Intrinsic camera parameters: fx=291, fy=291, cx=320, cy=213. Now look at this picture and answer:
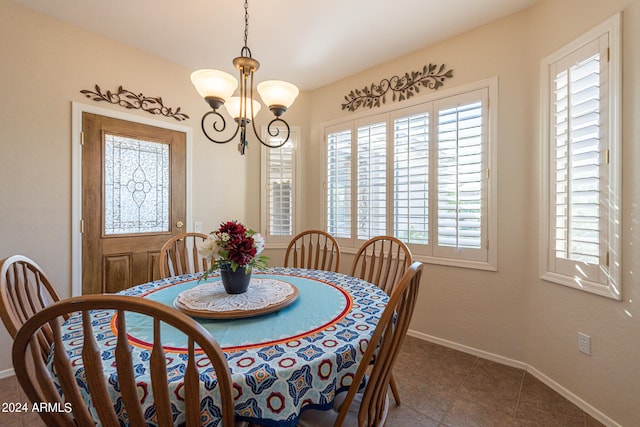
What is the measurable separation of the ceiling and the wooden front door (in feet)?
2.47

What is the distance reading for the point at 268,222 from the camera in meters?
3.57

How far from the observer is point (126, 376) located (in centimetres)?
66

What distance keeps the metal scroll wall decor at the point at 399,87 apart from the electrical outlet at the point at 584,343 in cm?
212

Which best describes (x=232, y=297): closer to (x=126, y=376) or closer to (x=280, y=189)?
(x=126, y=376)

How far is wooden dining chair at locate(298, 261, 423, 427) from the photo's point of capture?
2.98ft

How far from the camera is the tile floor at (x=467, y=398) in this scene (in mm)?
1658

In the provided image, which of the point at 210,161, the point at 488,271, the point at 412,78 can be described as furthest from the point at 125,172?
the point at 488,271

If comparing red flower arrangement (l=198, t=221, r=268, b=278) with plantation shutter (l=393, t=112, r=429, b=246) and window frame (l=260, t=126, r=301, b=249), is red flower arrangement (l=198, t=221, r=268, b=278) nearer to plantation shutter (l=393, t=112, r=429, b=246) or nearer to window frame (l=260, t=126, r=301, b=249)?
plantation shutter (l=393, t=112, r=429, b=246)

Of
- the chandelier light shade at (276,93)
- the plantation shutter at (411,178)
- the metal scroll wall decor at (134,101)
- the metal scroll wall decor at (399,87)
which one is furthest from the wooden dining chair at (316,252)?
the metal scroll wall decor at (134,101)

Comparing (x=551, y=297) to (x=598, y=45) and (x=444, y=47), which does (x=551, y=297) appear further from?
(x=444, y=47)

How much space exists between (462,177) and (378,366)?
1968 mm

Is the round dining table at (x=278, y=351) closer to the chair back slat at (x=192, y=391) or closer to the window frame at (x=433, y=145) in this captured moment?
the chair back slat at (x=192, y=391)

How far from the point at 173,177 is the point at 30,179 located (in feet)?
3.42

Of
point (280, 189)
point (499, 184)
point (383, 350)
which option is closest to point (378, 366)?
point (383, 350)
